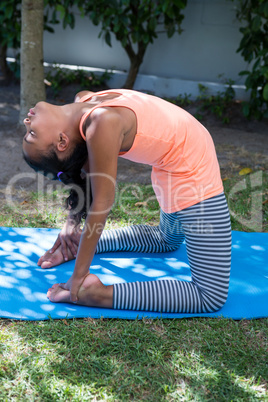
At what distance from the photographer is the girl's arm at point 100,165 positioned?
1973 mm

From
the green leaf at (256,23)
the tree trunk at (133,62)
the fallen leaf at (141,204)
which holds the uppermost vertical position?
the green leaf at (256,23)

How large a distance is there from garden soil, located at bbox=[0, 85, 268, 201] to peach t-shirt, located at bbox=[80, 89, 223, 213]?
6.62ft

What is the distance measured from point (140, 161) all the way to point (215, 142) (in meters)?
3.35

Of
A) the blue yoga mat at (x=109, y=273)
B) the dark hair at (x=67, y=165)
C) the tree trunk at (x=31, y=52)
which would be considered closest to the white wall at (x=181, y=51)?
the tree trunk at (x=31, y=52)

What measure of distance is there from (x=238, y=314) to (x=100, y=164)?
1137 millimetres

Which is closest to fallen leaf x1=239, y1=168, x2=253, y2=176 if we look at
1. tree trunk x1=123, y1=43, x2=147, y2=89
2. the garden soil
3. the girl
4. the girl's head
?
the garden soil

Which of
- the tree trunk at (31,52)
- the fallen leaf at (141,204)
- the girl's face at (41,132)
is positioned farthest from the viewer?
the tree trunk at (31,52)

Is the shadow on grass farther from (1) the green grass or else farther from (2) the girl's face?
(2) the girl's face

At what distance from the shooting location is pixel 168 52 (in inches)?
272

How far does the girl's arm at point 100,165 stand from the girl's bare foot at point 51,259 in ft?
1.95

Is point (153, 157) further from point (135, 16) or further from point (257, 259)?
point (135, 16)

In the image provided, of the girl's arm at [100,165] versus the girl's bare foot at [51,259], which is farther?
the girl's bare foot at [51,259]

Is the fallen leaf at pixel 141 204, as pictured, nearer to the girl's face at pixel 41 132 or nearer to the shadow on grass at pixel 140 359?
the shadow on grass at pixel 140 359

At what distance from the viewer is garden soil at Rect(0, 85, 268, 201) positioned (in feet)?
14.4
